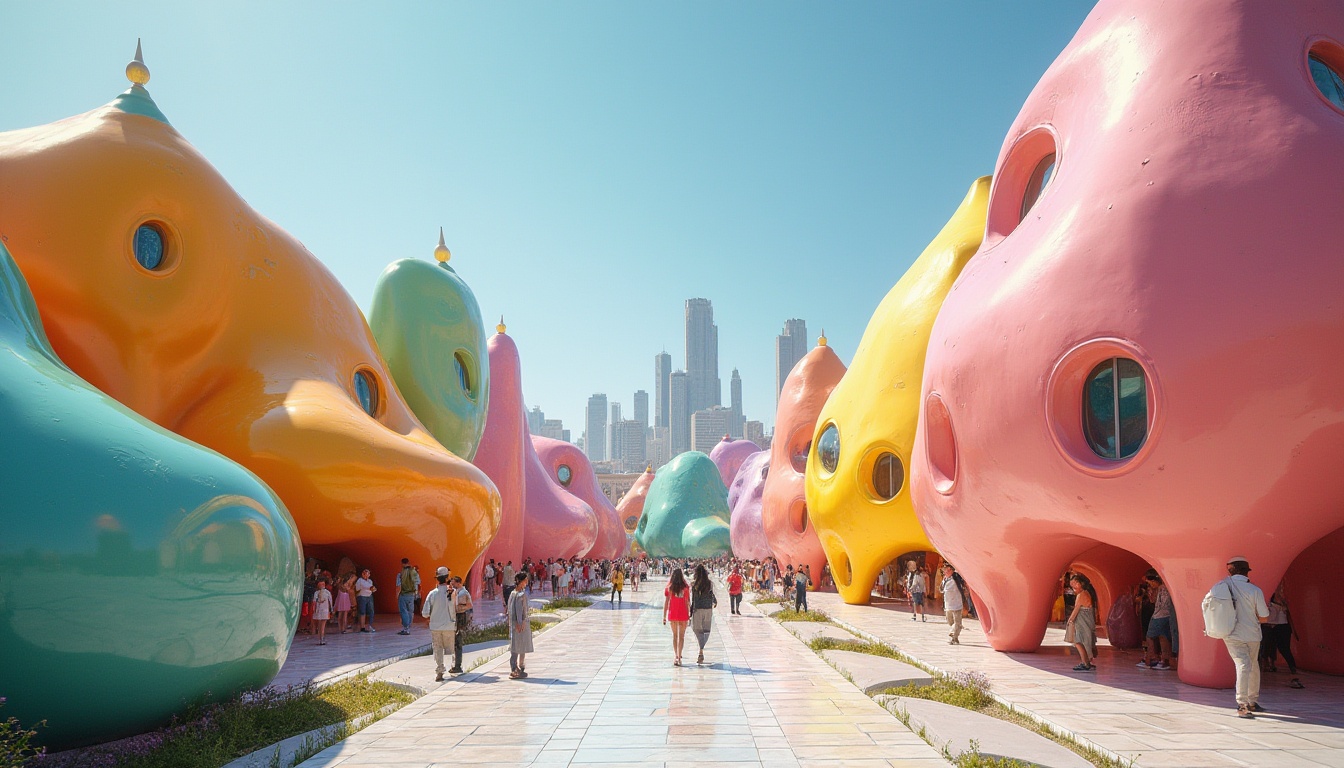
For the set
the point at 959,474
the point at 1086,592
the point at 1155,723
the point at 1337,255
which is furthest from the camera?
the point at 959,474

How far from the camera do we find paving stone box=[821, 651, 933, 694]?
36.8 ft

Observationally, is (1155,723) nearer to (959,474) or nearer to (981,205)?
(959,474)

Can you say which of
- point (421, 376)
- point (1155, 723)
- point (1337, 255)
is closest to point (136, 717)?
point (1155, 723)

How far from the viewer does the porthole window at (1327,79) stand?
11.4 meters

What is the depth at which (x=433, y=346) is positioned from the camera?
918 inches

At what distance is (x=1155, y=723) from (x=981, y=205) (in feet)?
55.3

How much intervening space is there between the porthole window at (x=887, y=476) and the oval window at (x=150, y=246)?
16.8m

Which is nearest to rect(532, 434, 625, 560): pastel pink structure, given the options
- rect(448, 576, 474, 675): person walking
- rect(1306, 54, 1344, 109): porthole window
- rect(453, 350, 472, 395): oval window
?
rect(453, 350, 472, 395): oval window

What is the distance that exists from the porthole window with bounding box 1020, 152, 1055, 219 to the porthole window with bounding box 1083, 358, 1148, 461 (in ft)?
14.5

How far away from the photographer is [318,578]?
57.6 ft

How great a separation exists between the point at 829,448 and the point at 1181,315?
16.4 meters

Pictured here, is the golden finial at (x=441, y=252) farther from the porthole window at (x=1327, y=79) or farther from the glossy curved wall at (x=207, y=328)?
the porthole window at (x=1327, y=79)

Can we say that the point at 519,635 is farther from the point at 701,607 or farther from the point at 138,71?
the point at 138,71

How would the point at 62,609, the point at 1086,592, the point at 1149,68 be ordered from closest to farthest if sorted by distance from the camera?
1. the point at 62,609
2. the point at 1149,68
3. the point at 1086,592
